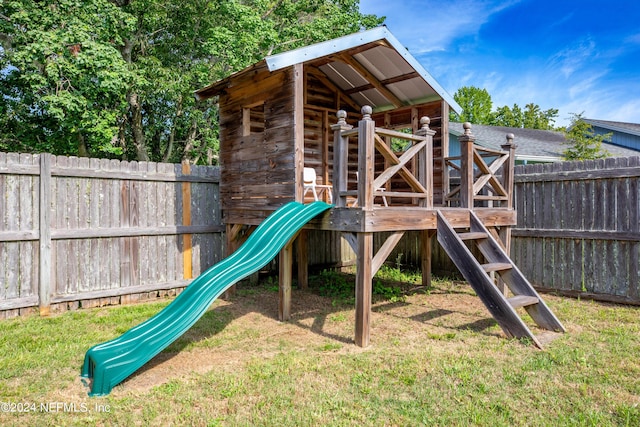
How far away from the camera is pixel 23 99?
12.1m

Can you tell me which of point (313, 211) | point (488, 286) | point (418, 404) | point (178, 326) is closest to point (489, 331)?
point (488, 286)

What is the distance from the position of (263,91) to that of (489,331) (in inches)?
178

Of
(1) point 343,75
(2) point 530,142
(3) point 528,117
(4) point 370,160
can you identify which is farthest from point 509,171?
(3) point 528,117

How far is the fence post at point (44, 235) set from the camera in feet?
20.3

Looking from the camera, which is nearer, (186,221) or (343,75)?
(186,221)

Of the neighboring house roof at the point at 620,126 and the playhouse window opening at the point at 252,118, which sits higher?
the neighboring house roof at the point at 620,126

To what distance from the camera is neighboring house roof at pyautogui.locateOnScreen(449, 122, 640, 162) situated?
16016mm

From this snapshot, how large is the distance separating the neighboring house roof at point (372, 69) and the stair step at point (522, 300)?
3806 mm

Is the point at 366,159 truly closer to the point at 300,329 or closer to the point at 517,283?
the point at 300,329

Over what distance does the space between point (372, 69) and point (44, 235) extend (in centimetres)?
582

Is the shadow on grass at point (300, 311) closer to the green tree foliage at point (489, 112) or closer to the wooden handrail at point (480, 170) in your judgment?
the wooden handrail at point (480, 170)

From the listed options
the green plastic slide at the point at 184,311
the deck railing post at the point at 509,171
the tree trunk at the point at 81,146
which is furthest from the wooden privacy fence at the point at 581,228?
the tree trunk at the point at 81,146

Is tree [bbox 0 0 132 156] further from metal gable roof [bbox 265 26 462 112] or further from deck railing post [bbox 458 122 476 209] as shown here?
deck railing post [bbox 458 122 476 209]

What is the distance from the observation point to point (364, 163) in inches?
195
